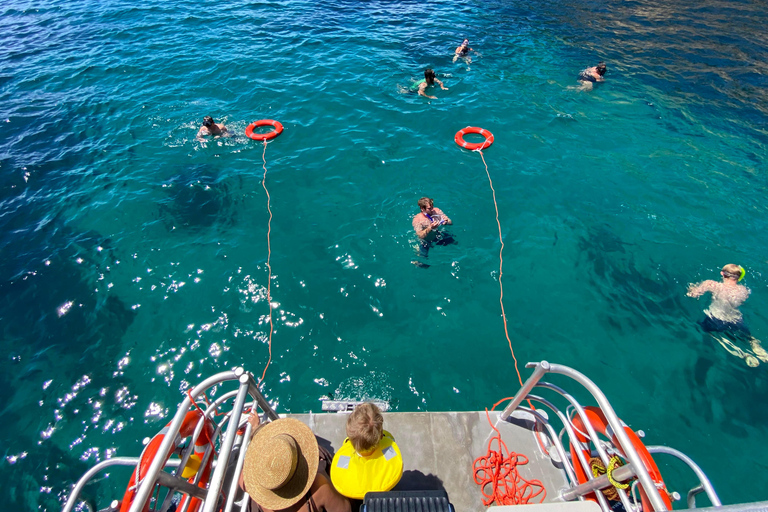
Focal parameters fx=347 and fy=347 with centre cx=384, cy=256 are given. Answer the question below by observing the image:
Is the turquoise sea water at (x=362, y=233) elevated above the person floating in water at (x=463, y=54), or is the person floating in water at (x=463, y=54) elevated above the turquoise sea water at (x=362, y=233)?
the person floating in water at (x=463, y=54)

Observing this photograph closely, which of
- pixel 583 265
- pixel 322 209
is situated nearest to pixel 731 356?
pixel 583 265

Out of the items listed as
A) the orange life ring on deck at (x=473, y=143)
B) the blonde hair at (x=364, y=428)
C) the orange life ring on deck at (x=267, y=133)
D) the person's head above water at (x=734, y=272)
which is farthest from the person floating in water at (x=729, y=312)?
the orange life ring on deck at (x=267, y=133)

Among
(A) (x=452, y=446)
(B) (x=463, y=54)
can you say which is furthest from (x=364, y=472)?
(B) (x=463, y=54)

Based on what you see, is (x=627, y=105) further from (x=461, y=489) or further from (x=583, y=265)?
(x=461, y=489)

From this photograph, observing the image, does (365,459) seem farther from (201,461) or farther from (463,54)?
(463,54)

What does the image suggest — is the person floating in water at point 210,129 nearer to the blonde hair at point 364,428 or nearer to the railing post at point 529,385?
the blonde hair at point 364,428

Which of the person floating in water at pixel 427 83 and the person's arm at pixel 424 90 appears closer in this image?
the person floating in water at pixel 427 83

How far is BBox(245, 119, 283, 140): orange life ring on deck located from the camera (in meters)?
11.3

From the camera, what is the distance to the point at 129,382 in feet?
21.2

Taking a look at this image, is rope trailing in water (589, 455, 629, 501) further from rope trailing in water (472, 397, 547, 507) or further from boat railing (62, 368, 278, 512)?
boat railing (62, 368, 278, 512)

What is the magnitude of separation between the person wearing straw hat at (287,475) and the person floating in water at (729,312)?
8072 mm

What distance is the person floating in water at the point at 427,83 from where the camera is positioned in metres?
12.9

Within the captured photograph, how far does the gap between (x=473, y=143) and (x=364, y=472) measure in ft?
34.1

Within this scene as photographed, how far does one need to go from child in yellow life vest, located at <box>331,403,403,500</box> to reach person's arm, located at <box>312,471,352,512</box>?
70 mm
